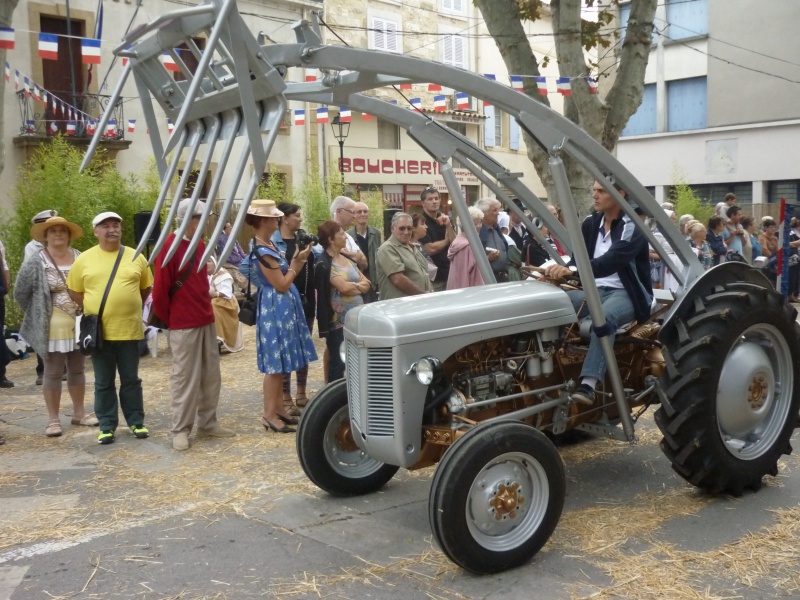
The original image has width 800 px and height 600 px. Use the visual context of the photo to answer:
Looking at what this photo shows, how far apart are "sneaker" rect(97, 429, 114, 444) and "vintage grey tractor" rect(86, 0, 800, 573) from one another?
2490mm

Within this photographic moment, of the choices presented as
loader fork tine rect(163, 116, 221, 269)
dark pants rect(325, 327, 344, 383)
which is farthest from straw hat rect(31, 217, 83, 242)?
loader fork tine rect(163, 116, 221, 269)

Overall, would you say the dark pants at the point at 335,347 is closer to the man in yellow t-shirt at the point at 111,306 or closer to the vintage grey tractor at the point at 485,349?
the man in yellow t-shirt at the point at 111,306

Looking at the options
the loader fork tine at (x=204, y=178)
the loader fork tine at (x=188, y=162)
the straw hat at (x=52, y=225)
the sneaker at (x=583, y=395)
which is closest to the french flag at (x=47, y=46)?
the straw hat at (x=52, y=225)

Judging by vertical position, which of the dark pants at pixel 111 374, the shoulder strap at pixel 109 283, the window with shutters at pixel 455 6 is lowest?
the dark pants at pixel 111 374

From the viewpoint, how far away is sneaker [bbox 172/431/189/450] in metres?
6.72

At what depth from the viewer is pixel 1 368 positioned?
30.9 ft

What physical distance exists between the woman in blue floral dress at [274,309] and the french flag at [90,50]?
627 centimetres

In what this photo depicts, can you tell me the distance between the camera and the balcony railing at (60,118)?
68.7ft

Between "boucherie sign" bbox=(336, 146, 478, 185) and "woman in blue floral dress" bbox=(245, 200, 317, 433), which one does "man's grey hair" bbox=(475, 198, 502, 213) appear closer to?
"woman in blue floral dress" bbox=(245, 200, 317, 433)

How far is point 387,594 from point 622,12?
3196 centimetres

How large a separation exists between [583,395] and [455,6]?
2986 cm

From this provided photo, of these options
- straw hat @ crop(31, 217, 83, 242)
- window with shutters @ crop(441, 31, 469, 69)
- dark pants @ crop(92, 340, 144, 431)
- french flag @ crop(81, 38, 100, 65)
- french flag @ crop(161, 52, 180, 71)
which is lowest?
dark pants @ crop(92, 340, 144, 431)

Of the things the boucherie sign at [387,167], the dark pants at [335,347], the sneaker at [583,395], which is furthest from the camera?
the boucherie sign at [387,167]

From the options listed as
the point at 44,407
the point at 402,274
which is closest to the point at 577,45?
the point at 402,274
